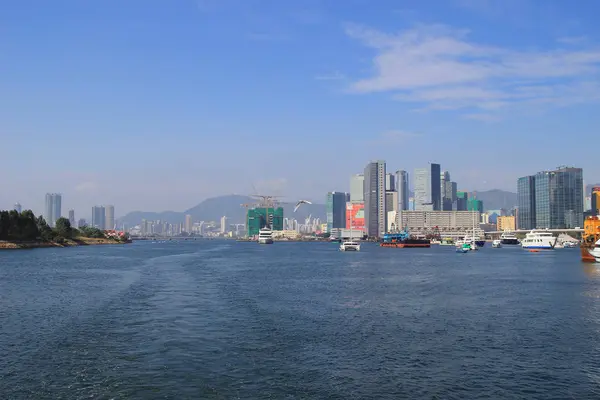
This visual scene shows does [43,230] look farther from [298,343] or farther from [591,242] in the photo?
[298,343]

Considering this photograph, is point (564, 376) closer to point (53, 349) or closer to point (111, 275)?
point (53, 349)

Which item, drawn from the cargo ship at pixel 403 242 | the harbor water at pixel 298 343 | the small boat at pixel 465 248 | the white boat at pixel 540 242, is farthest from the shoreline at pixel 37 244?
the white boat at pixel 540 242

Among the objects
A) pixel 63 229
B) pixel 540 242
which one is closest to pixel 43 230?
pixel 63 229

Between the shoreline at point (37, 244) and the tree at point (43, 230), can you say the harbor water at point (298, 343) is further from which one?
the tree at point (43, 230)

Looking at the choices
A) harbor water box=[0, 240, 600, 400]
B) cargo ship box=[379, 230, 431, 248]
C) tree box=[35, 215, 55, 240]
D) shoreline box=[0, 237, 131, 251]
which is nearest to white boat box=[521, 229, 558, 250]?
cargo ship box=[379, 230, 431, 248]

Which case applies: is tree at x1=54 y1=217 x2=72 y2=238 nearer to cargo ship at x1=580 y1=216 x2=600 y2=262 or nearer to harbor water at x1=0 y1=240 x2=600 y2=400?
harbor water at x1=0 y1=240 x2=600 y2=400

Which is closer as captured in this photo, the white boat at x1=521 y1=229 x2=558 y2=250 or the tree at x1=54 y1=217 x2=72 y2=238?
the white boat at x1=521 y1=229 x2=558 y2=250

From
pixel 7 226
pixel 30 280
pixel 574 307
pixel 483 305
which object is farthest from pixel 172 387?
pixel 7 226
